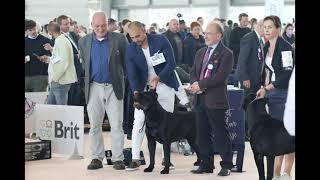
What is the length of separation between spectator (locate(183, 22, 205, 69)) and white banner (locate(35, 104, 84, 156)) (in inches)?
52.8

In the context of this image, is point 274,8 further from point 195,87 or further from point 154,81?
point 154,81

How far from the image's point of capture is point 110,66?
236 inches

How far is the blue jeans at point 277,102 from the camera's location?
4.53m

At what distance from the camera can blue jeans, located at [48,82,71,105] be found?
22.4 ft

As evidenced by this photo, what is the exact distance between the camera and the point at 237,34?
5176mm

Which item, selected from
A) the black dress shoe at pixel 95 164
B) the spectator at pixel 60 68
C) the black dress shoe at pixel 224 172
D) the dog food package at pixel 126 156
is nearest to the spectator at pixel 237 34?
the black dress shoe at pixel 224 172

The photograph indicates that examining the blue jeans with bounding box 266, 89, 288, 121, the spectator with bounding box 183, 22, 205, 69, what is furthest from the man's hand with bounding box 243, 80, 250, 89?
the spectator with bounding box 183, 22, 205, 69

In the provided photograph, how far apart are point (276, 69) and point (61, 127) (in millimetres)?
2868

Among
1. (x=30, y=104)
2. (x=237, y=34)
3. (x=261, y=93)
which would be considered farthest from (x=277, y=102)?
(x=30, y=104)

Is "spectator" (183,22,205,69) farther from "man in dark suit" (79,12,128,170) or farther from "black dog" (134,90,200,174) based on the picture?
"man in dark suit" (79,12,128,170)

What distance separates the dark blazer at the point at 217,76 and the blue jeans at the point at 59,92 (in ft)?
5.95

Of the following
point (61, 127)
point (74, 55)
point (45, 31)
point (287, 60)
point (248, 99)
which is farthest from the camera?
point (45, 31)

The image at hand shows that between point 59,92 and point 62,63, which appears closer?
point 62,63
